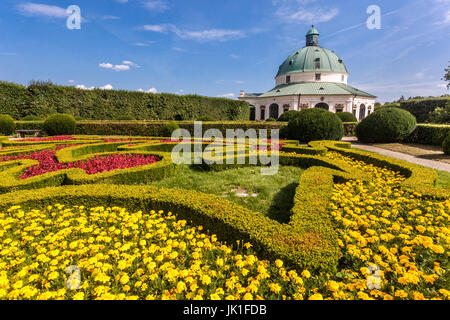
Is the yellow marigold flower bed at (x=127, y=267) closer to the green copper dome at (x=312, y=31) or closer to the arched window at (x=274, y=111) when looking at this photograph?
the arched window at (x=274, y=111)

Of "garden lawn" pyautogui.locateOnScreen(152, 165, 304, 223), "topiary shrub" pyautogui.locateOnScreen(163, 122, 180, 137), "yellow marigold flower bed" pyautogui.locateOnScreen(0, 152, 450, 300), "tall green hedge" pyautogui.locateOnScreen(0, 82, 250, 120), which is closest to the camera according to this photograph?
"yellow marigold flower bed" pyautogui.locateOnScreen(0, 152, 450, 300)

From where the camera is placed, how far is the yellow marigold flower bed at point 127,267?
1.96 m

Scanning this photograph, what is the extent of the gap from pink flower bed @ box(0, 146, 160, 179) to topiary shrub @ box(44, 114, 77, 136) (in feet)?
24.6

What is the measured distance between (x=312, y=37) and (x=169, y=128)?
49.6 metres

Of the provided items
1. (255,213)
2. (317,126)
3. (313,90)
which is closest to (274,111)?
(313,90)

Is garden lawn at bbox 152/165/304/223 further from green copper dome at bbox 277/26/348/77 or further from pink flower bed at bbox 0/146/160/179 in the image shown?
green copper dome at bbox 277/26/348/77

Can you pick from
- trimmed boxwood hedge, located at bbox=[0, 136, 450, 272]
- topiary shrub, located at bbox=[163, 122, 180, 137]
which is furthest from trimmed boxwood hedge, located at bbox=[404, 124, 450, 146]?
topiary shrub, located at bbox=[163, 122, 180, 137]

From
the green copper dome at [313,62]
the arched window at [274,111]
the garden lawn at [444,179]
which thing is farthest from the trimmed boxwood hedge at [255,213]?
the green copper dome at [313,62]

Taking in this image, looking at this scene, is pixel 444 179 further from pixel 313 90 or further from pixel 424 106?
pixel 313 90

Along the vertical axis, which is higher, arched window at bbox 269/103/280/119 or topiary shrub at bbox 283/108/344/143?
arched window at bbox 269/103/280/119

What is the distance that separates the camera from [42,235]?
2.99 meters

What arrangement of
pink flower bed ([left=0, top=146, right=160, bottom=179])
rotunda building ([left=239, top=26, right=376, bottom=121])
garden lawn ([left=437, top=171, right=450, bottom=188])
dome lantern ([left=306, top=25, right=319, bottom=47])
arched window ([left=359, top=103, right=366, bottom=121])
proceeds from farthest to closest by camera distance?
1. dome lantern ([left=306, top=25, right=319, bottom=47])
2. arched window ([left=359, top=103, right=366, bottom=121])
3. rotunda building ([left=239, top=26, right=376, bottom=121])
4. pink flower bed ([left=0, top=146, right=160, bottom=179])
5. garden lawn ([left=437, top=171, right=450, bottom=188])

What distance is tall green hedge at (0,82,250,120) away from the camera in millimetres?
17786
